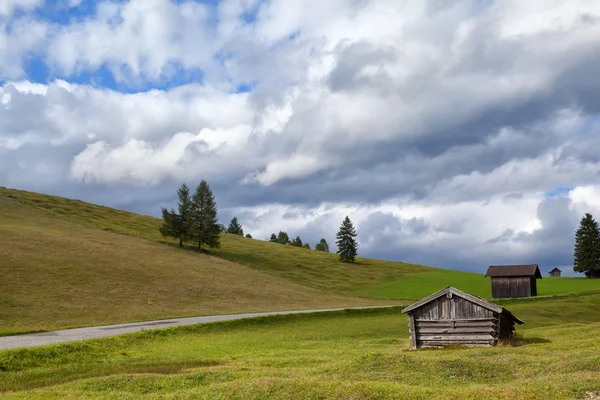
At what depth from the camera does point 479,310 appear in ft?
114

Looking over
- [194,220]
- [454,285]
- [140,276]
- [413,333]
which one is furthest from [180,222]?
[413,333]

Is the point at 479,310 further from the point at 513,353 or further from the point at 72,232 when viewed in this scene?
the point at 72,232

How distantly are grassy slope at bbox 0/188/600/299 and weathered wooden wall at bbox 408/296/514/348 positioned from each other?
5704cm

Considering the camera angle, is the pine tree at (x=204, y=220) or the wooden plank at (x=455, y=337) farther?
the pine tree at (x=204, y=220)

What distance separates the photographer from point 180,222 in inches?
4272

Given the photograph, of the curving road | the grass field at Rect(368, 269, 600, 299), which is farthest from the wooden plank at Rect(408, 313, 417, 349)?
the grass field at Rect(368, 269, 600, 299)

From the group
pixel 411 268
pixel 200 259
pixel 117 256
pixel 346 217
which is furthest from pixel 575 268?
pixel 117 256

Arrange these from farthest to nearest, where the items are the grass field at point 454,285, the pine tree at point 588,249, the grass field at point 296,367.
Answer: the pine tree at point 588,249, the grass field at point 454,285, the grass field at point 296,367

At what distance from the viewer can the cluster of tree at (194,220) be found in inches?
4252

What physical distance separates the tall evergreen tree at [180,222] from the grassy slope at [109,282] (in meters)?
5.02

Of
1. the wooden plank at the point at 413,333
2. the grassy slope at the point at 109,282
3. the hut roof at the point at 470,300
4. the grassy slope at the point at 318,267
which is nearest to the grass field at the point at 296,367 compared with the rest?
the wooden plank at the point at 413,333

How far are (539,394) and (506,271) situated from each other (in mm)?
75098

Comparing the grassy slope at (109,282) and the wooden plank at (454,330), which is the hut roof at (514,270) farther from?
the wooden plank at (454,330)

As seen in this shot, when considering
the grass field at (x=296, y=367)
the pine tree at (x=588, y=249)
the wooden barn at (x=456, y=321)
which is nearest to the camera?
the grass field at (x=296, y=367)
